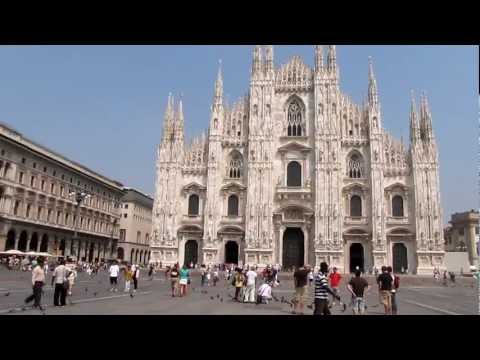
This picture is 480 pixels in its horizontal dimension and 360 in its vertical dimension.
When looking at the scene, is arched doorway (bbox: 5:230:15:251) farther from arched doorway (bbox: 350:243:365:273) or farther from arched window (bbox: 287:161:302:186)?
arched doorway (bbox: 350:243:365:273)

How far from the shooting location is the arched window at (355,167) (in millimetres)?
41812

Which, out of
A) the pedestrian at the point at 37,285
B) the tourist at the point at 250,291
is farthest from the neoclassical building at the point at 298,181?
the pedestrian at the point at 37,285

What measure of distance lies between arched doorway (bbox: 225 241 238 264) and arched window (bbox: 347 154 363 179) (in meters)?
12.6

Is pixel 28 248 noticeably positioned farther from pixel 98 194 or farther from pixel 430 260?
pixel 430 260

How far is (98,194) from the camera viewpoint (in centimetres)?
5975

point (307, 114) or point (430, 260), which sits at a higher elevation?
point (307, 114)

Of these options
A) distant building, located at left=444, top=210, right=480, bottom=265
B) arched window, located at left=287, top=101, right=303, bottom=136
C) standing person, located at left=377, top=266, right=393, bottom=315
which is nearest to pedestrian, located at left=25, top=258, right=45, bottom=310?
standing person, located at left=377, top=266, right=393, bottom=315

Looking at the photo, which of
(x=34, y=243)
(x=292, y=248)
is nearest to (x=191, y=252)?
(x=292, y=248)

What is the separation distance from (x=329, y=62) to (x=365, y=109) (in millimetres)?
5720

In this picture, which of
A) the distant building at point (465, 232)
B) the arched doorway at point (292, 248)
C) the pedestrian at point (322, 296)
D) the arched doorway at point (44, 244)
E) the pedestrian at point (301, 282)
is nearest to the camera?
the pedestrian at point (322, 296)

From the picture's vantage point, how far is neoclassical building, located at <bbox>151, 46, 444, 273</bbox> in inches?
1576

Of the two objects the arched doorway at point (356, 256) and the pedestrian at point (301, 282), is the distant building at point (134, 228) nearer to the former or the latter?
the arched doorway at point (356, 256)

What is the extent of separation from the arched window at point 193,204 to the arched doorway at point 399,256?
18.7 meters
